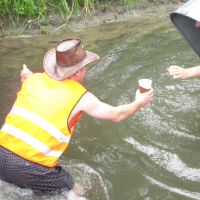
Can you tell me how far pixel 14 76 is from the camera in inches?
191

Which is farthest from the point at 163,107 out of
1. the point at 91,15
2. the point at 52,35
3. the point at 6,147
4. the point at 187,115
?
the point at 91,15

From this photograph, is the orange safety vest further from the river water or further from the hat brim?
the river water

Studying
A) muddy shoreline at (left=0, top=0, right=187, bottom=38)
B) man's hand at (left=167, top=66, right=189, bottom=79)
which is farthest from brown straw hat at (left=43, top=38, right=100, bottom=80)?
muddy shoreline at (left=0, top=0, right=187, bottom=38)

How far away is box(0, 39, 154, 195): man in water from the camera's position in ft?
7.06

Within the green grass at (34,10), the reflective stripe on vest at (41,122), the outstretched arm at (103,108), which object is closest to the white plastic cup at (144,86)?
the outstretched arm at (103,108)

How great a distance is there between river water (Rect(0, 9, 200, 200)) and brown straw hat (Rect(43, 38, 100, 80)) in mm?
1094

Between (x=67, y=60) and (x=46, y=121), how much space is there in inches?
22.0

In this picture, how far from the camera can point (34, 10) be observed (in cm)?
737

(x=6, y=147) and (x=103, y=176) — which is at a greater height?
(x=6, y=147)

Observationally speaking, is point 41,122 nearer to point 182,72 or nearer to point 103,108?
point 103,108

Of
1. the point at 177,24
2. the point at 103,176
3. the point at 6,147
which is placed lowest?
the point at 103,176

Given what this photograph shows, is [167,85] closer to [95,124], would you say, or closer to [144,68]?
[144,68]

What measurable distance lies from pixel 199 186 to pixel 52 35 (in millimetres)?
5571

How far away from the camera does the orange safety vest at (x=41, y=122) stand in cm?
215
